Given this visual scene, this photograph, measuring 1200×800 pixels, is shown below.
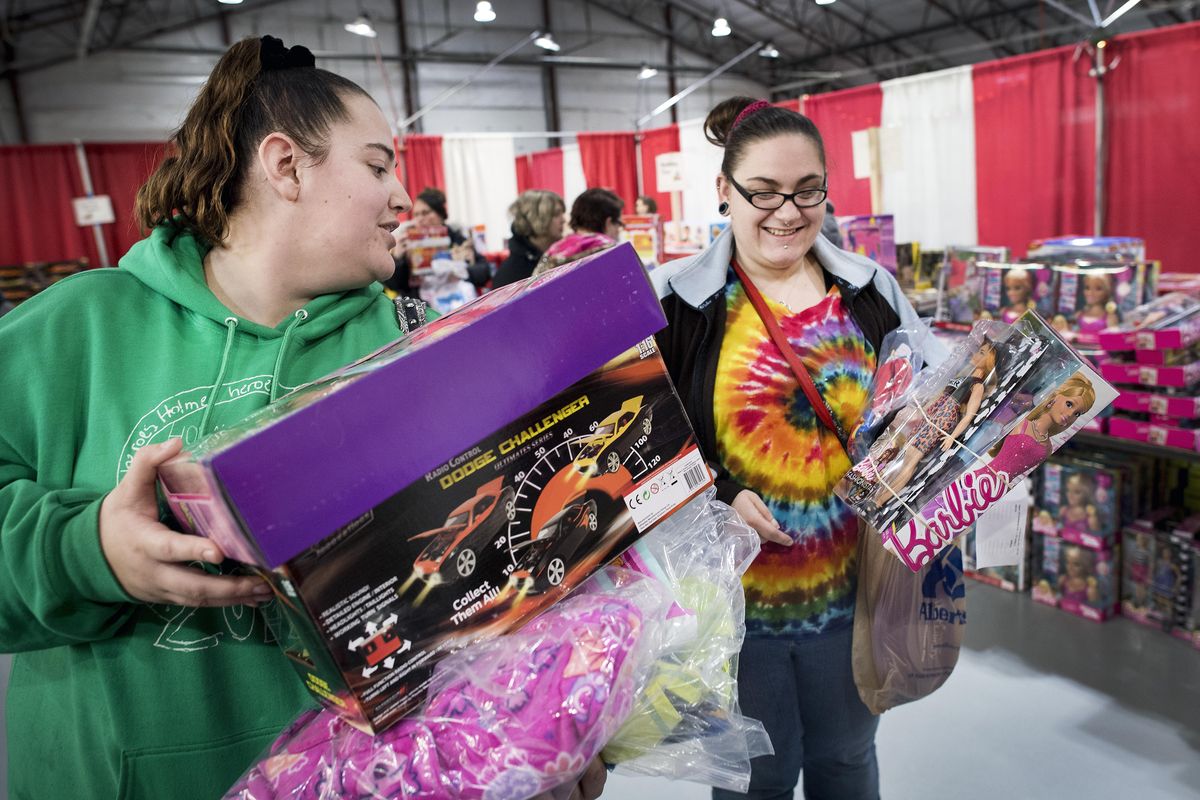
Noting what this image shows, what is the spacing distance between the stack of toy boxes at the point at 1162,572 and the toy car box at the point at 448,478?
9.76ft

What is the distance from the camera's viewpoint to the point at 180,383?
0.91 metres

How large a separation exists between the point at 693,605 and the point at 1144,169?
553cm

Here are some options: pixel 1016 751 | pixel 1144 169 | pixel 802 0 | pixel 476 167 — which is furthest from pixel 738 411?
pixel 802 0

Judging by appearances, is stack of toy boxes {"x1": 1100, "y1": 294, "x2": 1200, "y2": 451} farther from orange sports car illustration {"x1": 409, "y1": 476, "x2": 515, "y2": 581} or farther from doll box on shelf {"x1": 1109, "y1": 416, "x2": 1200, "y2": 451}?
orange sports car illustration {"x1": 409, "y1": 476, "x2": 515, "y2": 581}

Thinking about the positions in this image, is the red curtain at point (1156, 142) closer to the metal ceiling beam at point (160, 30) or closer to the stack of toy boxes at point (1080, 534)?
the stack of toy boxes at point (1080, 534)

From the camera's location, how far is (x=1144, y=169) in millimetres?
4961

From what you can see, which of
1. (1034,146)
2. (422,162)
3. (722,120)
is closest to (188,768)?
(722,120)

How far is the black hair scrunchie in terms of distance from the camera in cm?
100

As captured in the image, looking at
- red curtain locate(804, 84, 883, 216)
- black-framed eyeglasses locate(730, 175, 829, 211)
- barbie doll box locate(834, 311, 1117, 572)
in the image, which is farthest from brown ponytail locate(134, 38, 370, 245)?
red curtain locate(804, 84, 883, 216)

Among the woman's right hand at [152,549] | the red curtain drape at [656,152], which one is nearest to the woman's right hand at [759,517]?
the woman's right hand at [152,549]

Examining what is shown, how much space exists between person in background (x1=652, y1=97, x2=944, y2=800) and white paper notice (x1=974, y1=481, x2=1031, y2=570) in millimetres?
273

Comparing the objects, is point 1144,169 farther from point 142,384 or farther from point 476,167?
point 476,167

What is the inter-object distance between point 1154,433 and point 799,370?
200 cm

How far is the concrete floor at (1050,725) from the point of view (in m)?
2.30
